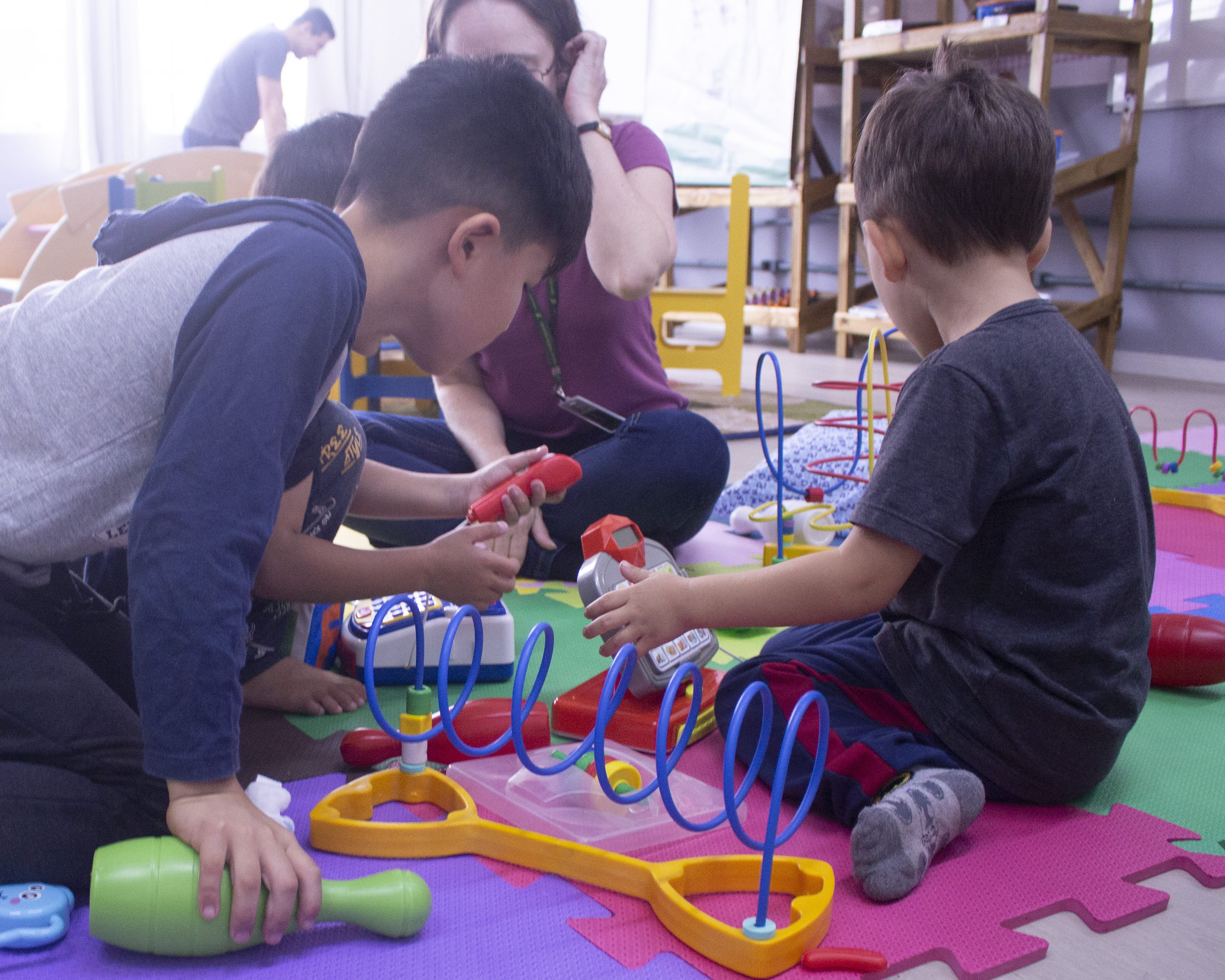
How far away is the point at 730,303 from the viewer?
3.07m

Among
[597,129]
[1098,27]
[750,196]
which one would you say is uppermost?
A: [1098,27]

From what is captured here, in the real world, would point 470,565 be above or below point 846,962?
above

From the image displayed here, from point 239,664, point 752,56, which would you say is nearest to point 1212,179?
point 752,56

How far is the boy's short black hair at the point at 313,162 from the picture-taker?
1.20 meters

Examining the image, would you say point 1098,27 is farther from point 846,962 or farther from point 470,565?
point 846,962

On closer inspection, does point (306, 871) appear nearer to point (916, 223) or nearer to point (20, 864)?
point (20, 864)

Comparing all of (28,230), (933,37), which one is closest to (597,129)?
(28,230)

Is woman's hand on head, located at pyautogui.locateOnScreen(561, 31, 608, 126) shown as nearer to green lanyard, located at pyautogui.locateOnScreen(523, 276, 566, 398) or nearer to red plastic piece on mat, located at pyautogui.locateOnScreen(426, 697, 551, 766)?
green lanyard, located at pyautogui.locateOnScreen(523, 276, 566, 398)

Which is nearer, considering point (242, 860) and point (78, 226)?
point (242, 860)

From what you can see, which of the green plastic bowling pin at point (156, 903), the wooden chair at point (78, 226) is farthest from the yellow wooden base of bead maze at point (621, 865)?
the wooden chair at point (78, 226)

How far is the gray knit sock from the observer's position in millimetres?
709

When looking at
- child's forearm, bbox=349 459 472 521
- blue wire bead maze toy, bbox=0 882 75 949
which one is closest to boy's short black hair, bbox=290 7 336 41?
child's forearm, bbox=349 459 472 521

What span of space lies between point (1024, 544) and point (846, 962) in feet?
1.12

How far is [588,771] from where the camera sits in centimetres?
85
